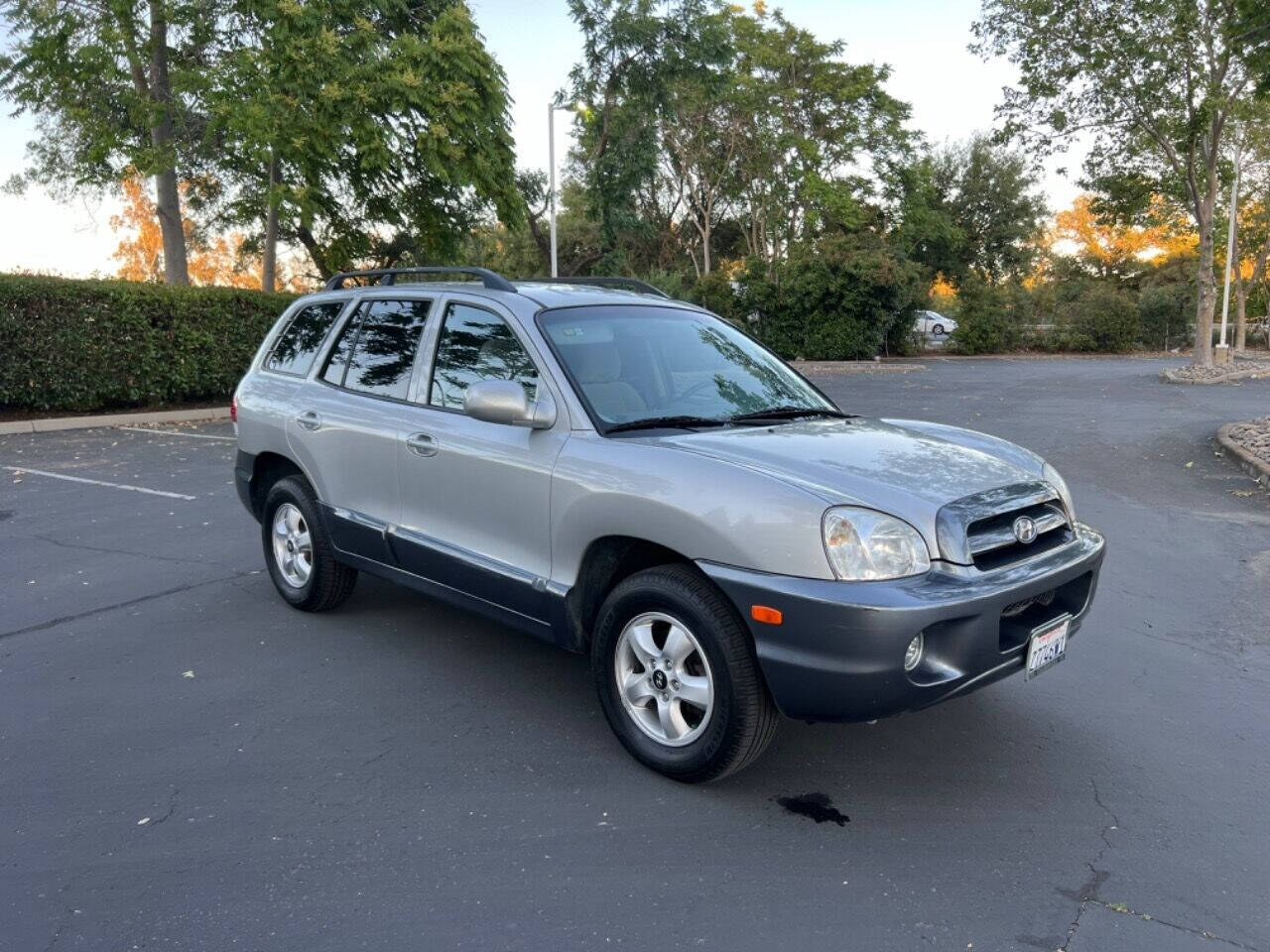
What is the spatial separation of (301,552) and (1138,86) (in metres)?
25.1

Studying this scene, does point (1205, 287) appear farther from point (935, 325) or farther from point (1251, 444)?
point (1251, 444)

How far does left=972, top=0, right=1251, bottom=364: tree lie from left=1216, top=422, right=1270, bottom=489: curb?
13.7 metres

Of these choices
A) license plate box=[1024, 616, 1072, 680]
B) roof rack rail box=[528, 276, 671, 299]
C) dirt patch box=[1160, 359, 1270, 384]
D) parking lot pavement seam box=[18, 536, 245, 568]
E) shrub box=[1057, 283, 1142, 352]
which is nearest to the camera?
license plate box=[1024, 616, 1072, 680]

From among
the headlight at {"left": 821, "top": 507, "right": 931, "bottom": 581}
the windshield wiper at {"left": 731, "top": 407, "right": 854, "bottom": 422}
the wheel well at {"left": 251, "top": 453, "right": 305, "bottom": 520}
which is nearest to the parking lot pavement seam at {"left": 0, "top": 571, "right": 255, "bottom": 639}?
the wheel well at {"left": 251, "top": 453, "right": 305, "bottom": 520}

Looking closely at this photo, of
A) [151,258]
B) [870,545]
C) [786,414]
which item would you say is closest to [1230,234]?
[786,414]

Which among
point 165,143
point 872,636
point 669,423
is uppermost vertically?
point 165,143

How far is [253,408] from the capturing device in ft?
18.7

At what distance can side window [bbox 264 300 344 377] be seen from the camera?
548 cm

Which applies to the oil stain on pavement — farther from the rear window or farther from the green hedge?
the green hedge

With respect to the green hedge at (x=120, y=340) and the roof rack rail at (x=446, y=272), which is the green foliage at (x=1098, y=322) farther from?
the roof rack rail at (x=446, y=272)

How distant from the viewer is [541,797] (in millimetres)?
3494

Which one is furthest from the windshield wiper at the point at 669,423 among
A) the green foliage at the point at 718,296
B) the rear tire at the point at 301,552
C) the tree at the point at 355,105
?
the green foliage at the point at 718,296

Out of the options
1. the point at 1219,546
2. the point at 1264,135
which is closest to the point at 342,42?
the point at 1219,546

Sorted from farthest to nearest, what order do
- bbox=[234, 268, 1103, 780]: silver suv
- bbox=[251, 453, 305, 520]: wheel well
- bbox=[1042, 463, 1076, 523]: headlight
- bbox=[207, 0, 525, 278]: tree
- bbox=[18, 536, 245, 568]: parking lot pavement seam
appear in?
bbox=[207, 0, 525, 278]: tree, bbox=[18, 536, 245, 568]: parking lot pavement seam, bbox=[251, 453, 305, 520]: wheel well, bbox=[1042, 463, 1076, 523]: headlight, bbox=[234, 268, 1103, 780]: silver suv
